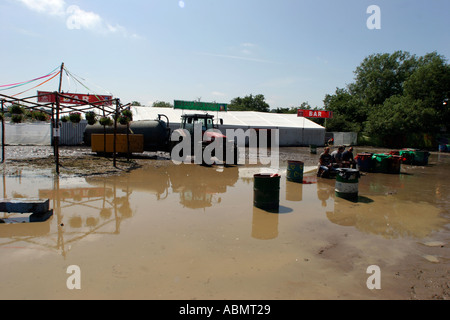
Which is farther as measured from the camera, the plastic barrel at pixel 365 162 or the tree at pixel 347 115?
the tree at pixel 347 115

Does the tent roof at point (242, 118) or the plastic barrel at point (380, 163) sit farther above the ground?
the tent roof at point (242, 118)

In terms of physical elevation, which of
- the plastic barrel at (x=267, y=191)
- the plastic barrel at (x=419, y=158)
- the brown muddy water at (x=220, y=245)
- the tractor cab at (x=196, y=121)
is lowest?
the brown muddy water at (x=220, y=245)

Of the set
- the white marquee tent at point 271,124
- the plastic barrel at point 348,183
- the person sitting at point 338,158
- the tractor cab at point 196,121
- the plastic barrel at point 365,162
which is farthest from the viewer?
the white marquee tent at point 271,124

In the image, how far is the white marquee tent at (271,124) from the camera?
29812 mm

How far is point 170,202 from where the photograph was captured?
304 inches

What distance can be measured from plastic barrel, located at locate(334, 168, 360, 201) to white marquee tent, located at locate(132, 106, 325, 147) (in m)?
21.4

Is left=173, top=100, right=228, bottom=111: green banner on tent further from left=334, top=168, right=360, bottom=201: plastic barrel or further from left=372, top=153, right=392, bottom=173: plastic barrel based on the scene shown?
left=334, top=168, right=360, bottom=201: plastic barrel

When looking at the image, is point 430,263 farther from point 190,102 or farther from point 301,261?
point 190,102

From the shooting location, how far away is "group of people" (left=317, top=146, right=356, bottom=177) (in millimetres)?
11617

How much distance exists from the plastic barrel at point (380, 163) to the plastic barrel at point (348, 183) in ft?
22.6

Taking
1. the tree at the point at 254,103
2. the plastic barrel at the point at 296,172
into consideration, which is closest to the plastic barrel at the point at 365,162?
the plastic barrel at the point at 296,172

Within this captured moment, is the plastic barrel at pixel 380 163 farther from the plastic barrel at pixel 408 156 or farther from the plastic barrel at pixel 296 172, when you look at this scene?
the plastic barrel at pixel 296 172

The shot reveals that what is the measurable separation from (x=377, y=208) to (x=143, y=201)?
6.14 metres
